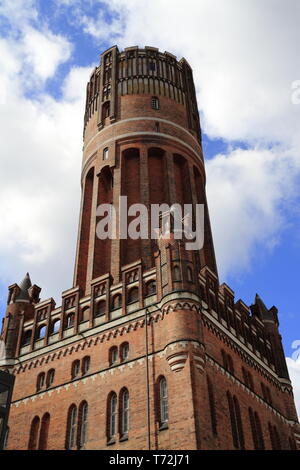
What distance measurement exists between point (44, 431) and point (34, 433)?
0.64 metres

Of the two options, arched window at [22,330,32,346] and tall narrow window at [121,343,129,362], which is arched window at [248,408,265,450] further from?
arched window at [22,330,32,346]

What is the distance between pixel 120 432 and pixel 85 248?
14321 millimetres

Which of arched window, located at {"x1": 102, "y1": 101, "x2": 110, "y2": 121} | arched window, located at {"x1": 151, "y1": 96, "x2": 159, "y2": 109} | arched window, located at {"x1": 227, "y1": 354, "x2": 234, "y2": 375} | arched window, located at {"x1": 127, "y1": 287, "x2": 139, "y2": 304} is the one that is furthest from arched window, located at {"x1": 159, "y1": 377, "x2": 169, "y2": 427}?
arched window, located at {"x1": 102, "y1": 101, "x2": 110, "y2": 121}

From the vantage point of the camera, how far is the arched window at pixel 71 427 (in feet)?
76.6

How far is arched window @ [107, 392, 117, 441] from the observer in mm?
22203

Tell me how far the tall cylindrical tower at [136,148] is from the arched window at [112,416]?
24.6ft

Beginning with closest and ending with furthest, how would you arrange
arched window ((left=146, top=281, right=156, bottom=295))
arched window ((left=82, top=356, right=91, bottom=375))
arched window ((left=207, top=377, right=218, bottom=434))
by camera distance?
arched window ((left=207, top=377, right=218, bottom=434)) → arched window ((left=82, top=356, right=91, bottom=375)) → arched window ((left=146, top=281, right=156, bottom=295))

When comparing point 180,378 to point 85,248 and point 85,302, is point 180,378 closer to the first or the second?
point 85,302

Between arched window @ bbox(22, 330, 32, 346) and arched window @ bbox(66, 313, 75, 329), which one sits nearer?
arched window @ bbox(66, 313, 75, 329)

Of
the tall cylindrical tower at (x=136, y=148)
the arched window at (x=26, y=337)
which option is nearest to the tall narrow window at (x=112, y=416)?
the tall cylindrical tower at (x=136, y=148)

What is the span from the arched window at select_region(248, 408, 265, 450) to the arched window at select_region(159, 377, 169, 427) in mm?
6035

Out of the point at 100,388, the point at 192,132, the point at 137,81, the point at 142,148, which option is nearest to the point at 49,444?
the point at 100,388

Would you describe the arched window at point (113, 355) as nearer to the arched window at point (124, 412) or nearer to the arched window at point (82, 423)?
the arched window at point (124, 412)

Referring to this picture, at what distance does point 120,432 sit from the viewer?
21.9 m
